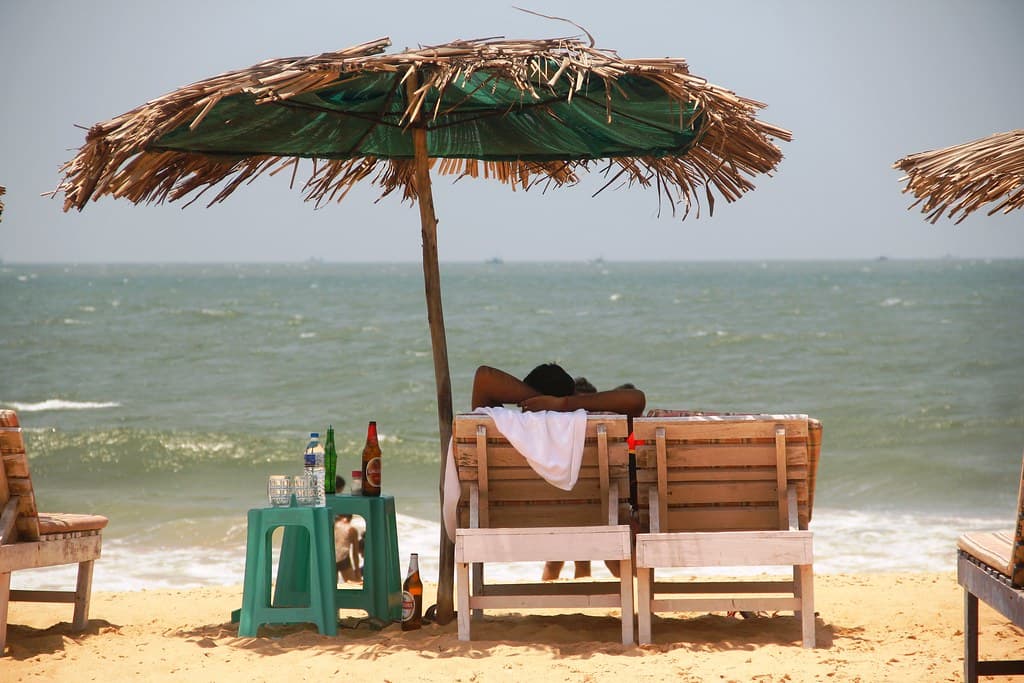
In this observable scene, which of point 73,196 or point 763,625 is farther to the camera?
point 763,625

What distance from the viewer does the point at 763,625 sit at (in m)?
5.18

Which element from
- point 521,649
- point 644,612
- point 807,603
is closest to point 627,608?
point 644,612

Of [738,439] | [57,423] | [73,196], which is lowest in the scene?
[57,423]

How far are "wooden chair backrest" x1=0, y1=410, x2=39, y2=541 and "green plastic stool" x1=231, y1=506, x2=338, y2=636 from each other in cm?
88

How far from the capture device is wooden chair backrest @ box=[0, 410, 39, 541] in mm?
4535

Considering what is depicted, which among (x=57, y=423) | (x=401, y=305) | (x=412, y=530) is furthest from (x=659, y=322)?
(x=412, y=530)

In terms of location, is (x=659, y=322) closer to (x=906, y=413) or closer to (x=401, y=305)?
(x=401, y=305)

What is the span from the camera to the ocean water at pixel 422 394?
33.1 feet

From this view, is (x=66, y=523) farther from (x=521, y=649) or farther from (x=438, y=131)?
(x=438, y=131)

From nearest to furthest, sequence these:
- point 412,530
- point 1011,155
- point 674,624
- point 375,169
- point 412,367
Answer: point 1011,155 < point 674,624 < point 375,169 < point 412,530 < point 412,367

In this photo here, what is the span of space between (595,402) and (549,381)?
350 mm

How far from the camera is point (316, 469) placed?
4.90 metres

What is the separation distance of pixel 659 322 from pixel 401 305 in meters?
12.9

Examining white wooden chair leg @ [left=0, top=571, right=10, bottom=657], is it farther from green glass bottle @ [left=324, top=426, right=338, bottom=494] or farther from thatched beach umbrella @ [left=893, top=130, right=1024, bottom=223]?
thatched beach umbrella @ [left=893, top=130, right=1024, bottom=223]
